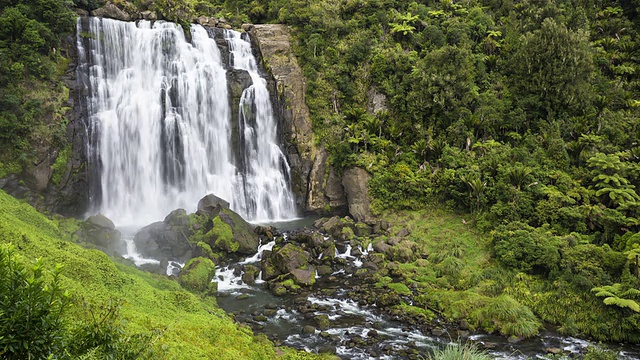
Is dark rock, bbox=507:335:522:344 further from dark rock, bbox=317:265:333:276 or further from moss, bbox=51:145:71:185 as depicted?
moss, bbox=51:145:71:185

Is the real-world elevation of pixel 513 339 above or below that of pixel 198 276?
below

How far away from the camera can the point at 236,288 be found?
18.2 meters

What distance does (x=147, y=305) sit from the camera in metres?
10.8

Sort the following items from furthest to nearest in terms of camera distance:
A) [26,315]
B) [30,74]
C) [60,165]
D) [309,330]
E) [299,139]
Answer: [299,139]
[60,165]
[30,74]
[309,330]
[26,315]

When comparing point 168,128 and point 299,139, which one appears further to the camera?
point 299,139

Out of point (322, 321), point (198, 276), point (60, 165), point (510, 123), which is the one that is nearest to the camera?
point (322, 321)

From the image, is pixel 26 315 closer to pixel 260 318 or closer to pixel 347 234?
pixel 260 318

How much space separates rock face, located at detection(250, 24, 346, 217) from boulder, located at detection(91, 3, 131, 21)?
10239 mm

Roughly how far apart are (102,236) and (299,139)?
16166 mm

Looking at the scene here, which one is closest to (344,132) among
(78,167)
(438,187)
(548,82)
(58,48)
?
(438,187)

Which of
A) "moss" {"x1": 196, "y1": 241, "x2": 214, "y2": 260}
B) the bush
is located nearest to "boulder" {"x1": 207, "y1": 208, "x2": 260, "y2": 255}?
"moss" {"x1": 196, "y1": 241, "x2": 214, "y2": 260}

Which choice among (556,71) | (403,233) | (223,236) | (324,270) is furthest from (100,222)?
(556,71)

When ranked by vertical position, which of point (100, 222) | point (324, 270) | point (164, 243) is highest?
point (100, 222)

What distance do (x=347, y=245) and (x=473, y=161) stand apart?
9.66 m
